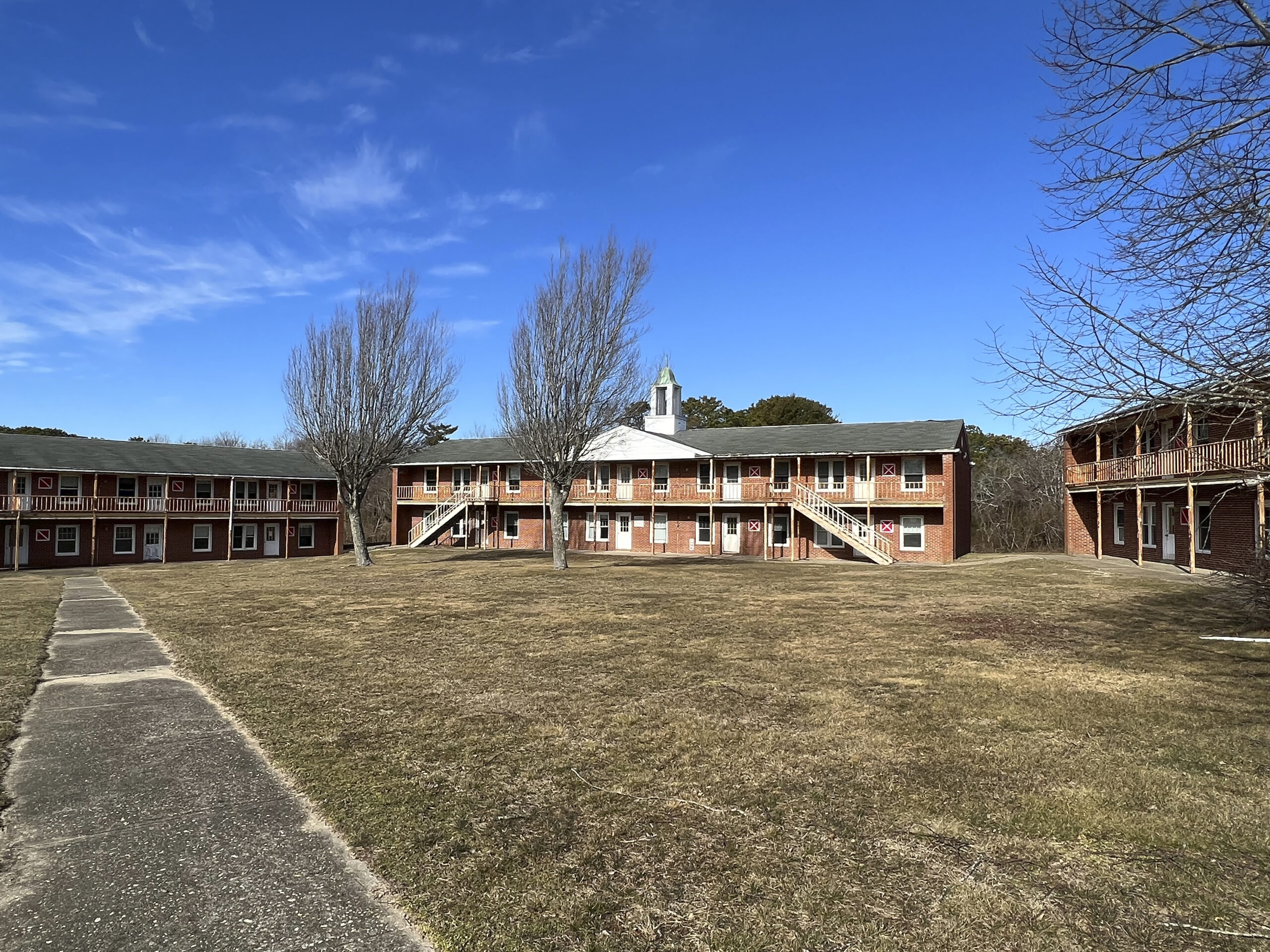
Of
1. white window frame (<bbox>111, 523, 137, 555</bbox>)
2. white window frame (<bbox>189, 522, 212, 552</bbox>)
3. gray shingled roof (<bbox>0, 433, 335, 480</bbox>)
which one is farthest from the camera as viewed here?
white window frame (<bbox>189, 522, 212, 552</bbox>)

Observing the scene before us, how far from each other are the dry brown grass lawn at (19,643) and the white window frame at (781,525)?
1060 inches

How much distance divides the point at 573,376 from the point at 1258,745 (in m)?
24.0

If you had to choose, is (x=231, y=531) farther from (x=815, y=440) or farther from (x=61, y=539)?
(x=815, y=440)

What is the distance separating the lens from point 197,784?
227 inches

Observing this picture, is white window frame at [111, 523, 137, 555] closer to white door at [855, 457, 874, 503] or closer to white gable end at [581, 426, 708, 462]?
white gable end at [581, 426, 708, 462]

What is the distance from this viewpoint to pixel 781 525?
35.8 metres

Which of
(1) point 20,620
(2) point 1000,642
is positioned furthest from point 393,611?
(2) point 1000,642

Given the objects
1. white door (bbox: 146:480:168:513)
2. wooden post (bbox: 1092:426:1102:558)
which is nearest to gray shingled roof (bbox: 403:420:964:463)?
wooden post (bbox: 1092:426:1102:558)

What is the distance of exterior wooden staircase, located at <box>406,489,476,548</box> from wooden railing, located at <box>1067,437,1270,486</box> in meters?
29.7

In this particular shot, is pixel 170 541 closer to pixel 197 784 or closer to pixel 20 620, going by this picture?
pixel 20 620

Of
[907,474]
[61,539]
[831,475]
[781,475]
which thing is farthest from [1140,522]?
[61,539]

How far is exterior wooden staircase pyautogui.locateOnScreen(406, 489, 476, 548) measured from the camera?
1654 inches

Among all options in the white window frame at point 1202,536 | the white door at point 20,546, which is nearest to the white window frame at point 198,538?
the white door at point 20,546

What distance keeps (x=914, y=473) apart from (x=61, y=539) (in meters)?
38.9
